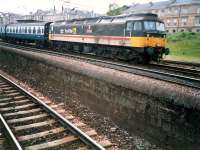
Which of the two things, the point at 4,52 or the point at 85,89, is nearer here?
the point at 85,89

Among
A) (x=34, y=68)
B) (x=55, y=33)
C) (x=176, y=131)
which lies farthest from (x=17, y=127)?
(x=55, y=33)

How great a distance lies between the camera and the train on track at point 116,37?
16.6 metres

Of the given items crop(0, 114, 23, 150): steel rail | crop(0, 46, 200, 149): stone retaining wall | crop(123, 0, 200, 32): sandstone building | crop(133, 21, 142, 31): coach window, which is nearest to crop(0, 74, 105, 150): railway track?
crop(0, 114, 23, 150): steel rail

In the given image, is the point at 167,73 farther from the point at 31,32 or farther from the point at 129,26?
the point at 31,32

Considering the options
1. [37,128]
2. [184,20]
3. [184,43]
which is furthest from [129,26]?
[184,20]

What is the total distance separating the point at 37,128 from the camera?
8.02m

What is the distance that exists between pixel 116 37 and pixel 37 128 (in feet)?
36.7

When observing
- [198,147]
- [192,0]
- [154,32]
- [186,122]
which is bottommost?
[198,147]

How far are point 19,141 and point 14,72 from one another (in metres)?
12.2

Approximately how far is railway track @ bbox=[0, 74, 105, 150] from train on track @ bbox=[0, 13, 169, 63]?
8.13 meters

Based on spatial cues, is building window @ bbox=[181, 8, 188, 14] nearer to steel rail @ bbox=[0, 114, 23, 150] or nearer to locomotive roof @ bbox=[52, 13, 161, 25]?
locomotive roof @ bbox=[52, 13, 161, 25]

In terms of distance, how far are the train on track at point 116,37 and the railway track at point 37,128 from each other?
8.13 meters

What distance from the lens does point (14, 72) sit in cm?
1848

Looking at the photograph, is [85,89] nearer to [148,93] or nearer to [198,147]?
[148,93]
